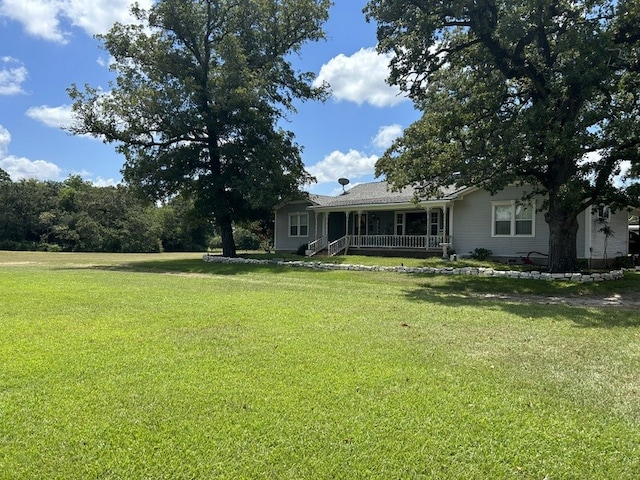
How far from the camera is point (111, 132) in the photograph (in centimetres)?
2367

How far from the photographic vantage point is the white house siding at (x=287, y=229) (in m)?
28.6

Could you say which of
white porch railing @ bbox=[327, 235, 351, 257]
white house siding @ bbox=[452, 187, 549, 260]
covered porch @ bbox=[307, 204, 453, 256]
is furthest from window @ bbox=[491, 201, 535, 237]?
white porch railing @ bbox=[327, 235, 351, 257]

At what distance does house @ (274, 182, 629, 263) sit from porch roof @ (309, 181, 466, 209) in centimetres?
5

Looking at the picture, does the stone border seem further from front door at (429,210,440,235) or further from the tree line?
the tree line

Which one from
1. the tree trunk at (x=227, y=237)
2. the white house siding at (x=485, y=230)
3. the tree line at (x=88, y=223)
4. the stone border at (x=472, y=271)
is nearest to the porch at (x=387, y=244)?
the white house siding at (x=485, y=230)

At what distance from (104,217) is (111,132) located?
2287 centimetres

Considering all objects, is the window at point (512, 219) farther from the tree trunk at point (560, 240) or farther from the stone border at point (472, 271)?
the tree trunk at point (560, 240)

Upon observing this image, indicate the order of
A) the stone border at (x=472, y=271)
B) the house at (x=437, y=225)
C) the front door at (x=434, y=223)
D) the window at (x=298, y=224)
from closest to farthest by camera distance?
the stone border at (x=472, y=271) < the house at (x=437, y=225) < the front door at (x=434, y=223) < the window at (x=298, y=224)

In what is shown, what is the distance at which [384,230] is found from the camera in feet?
85.3

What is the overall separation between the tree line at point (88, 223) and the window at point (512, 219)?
89.3 feet

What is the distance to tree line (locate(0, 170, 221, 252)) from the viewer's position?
42.3 m

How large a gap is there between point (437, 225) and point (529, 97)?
29.1 feet

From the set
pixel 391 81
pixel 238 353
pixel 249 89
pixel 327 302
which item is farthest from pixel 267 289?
pixel 249 89

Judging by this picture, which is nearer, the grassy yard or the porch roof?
the grassy yard
